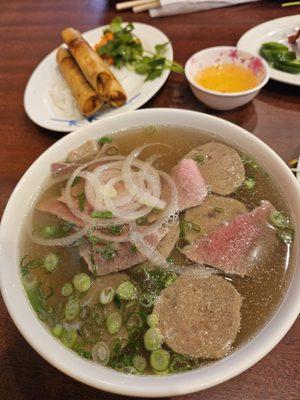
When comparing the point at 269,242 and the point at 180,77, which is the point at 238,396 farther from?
the point at 180,77

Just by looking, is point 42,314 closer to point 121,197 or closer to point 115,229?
point 115,229

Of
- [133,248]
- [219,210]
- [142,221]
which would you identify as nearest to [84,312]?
[133,248]

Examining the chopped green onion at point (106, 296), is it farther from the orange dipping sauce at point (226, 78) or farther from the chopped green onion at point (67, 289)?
the orange dipping sauce at point (226, 78)

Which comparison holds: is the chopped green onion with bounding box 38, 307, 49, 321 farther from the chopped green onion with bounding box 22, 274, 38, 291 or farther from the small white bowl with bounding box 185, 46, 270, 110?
the small white bowl with bounding box 185, 46, 270, 110

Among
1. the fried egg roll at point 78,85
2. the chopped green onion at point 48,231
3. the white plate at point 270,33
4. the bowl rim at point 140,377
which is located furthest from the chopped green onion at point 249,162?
the white plate at point 270,33

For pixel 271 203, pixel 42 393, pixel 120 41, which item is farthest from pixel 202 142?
pixel 120 41

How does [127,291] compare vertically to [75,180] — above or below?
below

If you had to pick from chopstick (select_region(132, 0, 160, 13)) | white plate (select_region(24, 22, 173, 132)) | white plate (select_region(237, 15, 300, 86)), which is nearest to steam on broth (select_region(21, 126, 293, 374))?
white plate (select_region(24, 22, 173, 132))
